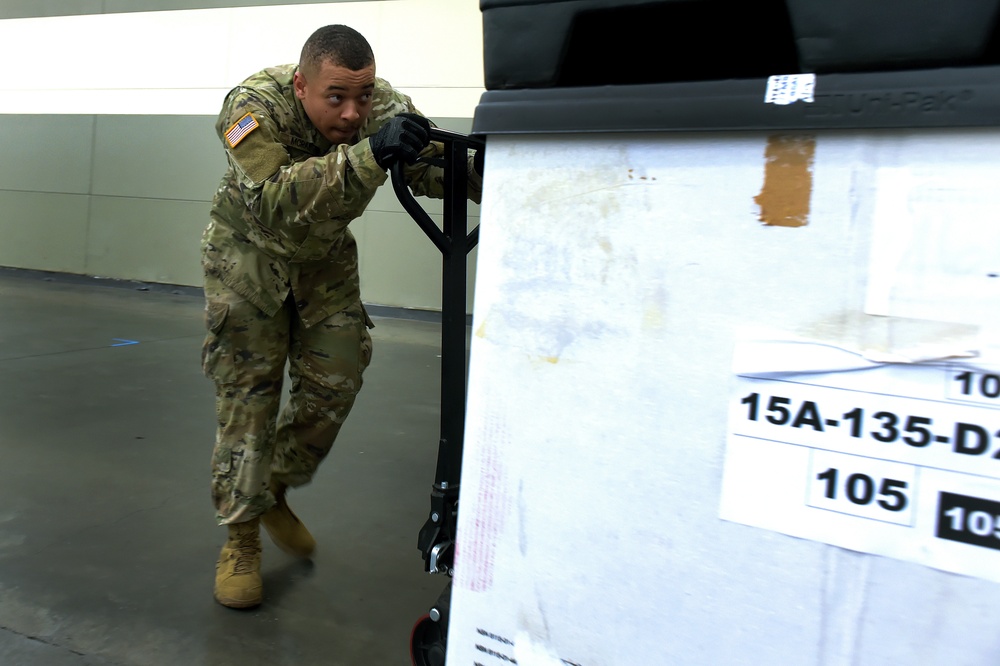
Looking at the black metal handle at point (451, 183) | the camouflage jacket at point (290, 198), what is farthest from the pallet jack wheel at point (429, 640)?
the camouflage jacket at point (290, 198)

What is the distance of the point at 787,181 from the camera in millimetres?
837

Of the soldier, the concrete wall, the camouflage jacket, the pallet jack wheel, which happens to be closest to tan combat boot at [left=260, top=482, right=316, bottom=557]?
the soldier

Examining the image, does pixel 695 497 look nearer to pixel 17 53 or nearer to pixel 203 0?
pixel 203 0

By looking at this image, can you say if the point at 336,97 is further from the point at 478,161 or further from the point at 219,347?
the point at 219,347

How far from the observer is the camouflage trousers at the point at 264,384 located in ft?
7.41

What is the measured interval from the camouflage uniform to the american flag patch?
0.04 feet

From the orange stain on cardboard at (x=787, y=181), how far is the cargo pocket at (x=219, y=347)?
172cm

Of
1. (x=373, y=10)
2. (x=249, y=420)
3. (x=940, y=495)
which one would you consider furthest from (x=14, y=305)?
(x=940, y=495)

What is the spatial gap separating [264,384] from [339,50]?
0.92 metres

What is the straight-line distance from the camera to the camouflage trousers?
2.26 m

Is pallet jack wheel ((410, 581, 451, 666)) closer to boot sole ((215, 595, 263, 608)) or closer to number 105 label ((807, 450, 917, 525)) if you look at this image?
boot sole ((215, 595, 263, 608))

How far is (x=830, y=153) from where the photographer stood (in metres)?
0.82

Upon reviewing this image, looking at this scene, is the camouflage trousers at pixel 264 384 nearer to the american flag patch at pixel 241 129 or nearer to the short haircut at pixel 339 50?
the american flag patch at pixel 241 129

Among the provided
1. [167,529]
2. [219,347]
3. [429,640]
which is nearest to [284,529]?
[167,529]
